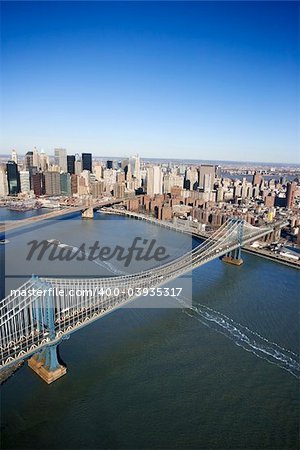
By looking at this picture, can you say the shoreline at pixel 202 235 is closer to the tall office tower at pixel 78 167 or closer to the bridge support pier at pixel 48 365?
the bridge support pier at pixel 48 365

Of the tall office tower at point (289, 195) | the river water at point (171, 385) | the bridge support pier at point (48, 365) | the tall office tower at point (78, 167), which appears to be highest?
the tall office tower at point (78, 167)

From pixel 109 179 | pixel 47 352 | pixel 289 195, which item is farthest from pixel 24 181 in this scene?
pixel 47 352

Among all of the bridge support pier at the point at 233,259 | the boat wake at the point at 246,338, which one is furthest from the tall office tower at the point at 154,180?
the boat wake at the point at 246,338

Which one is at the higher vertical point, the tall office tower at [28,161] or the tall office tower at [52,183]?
the tall office tower at [28,161]

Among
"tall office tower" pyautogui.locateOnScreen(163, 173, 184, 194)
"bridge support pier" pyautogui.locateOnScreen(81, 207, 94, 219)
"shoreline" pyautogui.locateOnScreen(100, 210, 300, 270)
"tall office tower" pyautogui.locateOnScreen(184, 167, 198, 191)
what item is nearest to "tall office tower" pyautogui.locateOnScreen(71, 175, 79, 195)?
"shoreline" pyautogui.locateOnScreen(100, 210, 300, 270)

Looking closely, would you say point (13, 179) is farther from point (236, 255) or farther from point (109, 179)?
point (236, 255)

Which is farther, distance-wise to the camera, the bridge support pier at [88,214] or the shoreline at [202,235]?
the bridge support pier at [88,214]

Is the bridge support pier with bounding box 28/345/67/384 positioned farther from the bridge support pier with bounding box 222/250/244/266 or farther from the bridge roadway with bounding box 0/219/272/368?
the bridge support pier with bounding box 222/250/244/266
